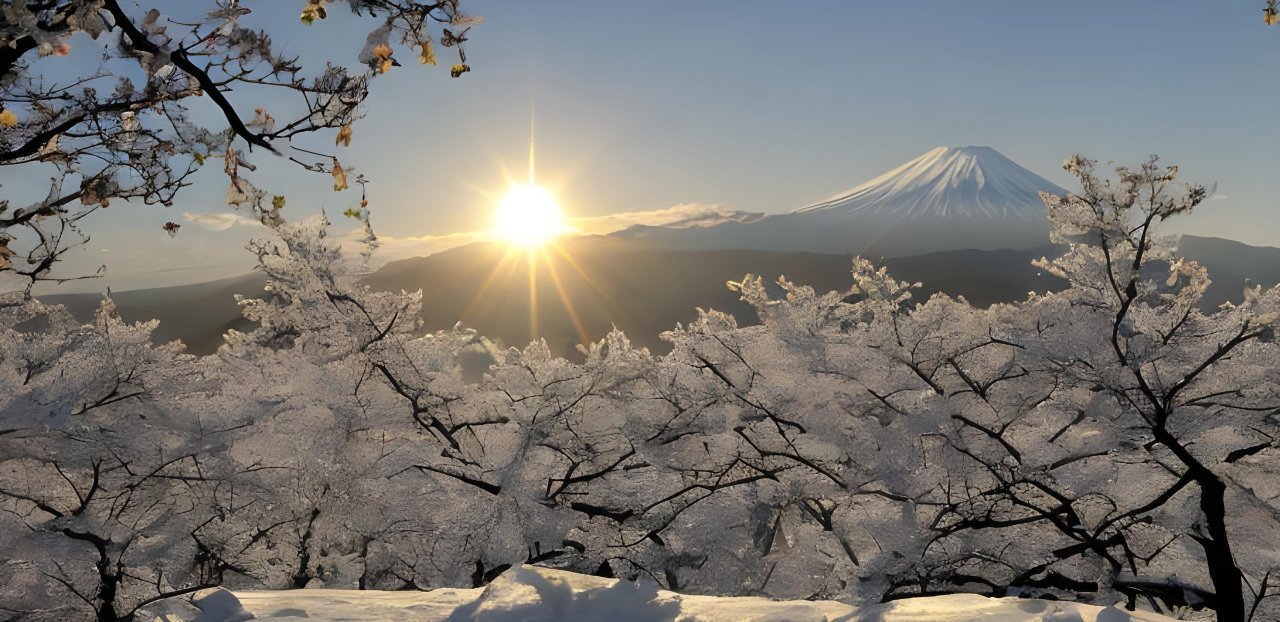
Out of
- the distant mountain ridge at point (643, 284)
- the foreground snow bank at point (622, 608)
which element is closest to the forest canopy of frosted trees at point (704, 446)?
the foreground snow bank at point (622, 608)

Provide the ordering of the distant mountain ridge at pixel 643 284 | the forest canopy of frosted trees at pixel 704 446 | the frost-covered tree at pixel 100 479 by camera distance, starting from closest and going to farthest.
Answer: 1. the frost-covered tree at pixel 100 479
2. the forest canopy of frosted trees at pixel 704 446
3. the distant mountain ridge at pixel 643 284

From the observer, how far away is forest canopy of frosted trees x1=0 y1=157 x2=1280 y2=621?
8.00 metres

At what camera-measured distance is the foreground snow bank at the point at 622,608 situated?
4301 mm

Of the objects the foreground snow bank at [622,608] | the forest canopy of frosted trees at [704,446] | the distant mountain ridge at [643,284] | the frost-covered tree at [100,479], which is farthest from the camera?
the distant mountain ridge at [643,284]

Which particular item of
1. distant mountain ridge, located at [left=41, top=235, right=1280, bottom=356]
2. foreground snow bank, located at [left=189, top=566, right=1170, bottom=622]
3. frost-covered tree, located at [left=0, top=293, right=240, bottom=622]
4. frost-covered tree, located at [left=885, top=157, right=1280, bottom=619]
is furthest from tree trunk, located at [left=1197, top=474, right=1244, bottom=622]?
distant mountain ridge, located at [left=41, top=235, right=1280, bottom=356]

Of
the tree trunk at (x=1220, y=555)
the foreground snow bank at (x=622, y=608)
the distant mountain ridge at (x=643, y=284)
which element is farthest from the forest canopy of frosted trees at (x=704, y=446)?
the distant mountain ridge at (x=643, y=284)

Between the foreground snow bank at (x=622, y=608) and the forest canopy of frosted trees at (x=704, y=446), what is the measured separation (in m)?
3.71

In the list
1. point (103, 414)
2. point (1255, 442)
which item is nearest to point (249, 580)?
point (103, 414)

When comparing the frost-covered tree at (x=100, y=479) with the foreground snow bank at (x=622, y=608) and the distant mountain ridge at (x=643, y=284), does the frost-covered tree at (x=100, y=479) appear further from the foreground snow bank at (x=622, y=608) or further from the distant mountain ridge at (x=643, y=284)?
the distant mountain ridge at (x=643, y=284)

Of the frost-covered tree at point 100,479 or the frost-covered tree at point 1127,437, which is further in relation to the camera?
the frost-covered tree at point 1127,437

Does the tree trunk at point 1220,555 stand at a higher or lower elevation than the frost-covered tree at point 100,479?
lower

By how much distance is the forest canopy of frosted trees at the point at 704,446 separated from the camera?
800 cm

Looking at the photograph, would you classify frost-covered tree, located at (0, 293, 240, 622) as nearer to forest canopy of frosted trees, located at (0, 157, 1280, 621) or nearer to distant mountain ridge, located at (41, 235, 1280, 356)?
forest canopy of frosted trees, located at (0, 157, 1280, 621)

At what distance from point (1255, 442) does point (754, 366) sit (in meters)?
5.71
